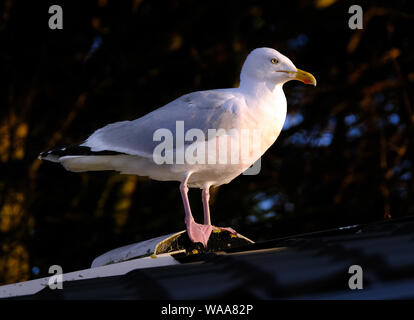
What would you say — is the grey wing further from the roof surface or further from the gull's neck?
the roof surface

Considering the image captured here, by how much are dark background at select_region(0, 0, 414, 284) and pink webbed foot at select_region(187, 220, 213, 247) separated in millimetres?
3208

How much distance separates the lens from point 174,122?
3.62 m

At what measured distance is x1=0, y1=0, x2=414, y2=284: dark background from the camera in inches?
255

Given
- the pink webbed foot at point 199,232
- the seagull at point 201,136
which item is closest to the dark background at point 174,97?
the seagull at point 201,136

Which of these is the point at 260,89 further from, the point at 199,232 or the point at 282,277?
the point at 282,277

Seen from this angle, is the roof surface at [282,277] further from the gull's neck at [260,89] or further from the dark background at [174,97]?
the dark background at [174,97]

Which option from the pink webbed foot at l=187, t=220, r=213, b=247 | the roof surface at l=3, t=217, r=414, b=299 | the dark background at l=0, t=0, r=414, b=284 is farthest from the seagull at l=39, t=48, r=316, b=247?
the dark background at l=0, t=0, r=414, b=284

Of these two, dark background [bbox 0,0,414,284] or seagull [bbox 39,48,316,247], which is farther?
dark background [bbox 0,0,414,284]

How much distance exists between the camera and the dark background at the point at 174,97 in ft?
21.2

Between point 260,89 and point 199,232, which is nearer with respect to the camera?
point 199,232

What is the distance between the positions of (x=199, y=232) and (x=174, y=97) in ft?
13.8

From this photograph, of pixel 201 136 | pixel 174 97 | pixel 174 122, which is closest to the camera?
pixel 201 136

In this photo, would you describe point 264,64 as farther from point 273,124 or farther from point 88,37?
point 88,37

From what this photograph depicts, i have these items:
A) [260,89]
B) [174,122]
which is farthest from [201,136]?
[260,89]
